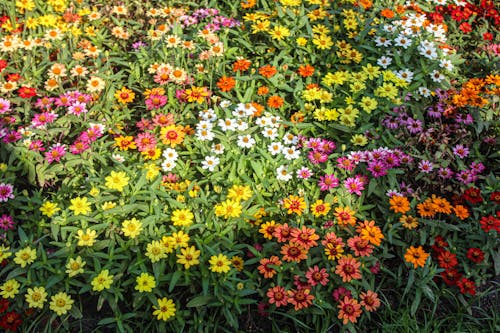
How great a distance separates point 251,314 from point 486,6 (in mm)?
3837

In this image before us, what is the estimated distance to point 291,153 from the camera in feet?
11.3

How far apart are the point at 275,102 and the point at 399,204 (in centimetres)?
118

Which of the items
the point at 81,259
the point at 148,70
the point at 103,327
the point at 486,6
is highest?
the point at 486,6

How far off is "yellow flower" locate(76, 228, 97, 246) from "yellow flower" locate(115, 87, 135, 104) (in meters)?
1.16

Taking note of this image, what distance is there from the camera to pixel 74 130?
11.9ft

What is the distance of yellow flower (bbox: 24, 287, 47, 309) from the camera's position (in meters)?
2.69

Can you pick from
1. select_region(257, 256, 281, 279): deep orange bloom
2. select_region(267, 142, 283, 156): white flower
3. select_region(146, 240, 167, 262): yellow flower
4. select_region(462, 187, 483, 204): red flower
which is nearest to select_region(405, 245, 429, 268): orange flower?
select_region(462, 187, 483, 204): red flower

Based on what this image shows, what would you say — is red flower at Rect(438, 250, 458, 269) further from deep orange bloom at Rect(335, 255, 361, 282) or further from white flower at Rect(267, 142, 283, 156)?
white flower at Rect(267, 142, 283, 156)

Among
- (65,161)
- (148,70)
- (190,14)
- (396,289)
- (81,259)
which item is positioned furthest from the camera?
(190,14)

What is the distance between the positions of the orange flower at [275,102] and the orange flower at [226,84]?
0.31 meters

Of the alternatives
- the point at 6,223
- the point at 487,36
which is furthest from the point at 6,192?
the point at 487,36

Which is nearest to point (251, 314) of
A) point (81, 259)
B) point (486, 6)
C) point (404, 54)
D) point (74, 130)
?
point (81, 259)

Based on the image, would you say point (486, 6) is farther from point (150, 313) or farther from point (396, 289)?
point (150, 313)

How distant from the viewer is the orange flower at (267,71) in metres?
3.85
